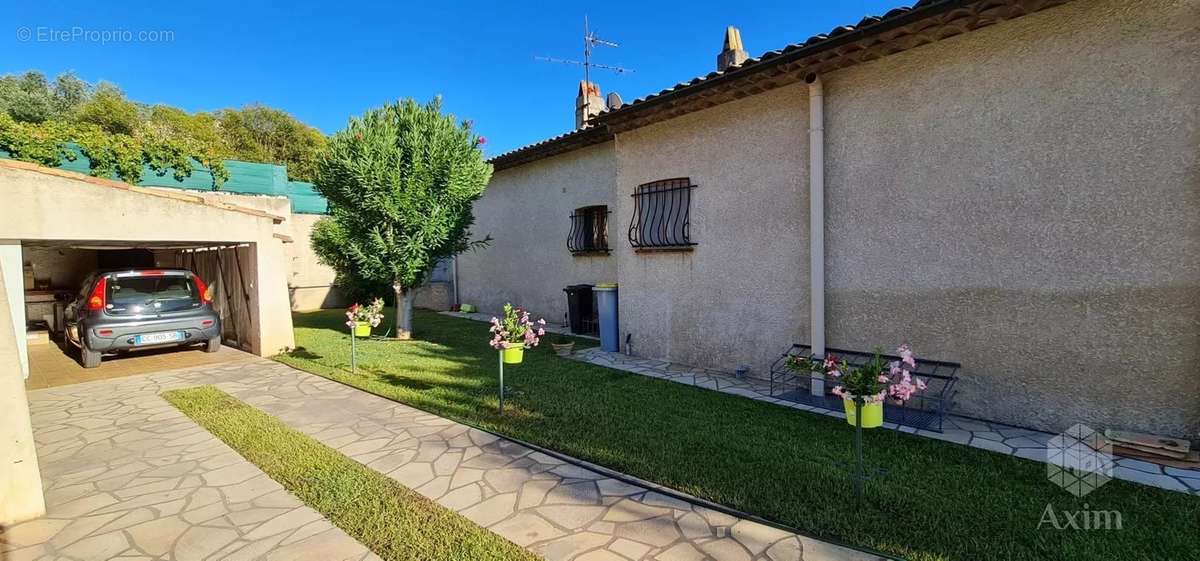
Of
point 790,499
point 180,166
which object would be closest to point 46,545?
point 790,499

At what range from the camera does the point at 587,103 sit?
43.4 feet

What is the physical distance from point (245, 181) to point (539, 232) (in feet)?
35.8

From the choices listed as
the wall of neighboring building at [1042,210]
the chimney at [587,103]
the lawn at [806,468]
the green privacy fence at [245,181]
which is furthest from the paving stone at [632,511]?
the green privacy fence at [245,181]

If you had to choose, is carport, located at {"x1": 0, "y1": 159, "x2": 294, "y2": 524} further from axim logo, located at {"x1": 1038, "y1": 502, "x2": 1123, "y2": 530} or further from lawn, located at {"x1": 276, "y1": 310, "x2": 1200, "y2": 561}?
axim logo, located at {"x1": 1038, "y1": 502, "x2": 1123, "y2": 530}

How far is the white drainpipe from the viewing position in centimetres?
589

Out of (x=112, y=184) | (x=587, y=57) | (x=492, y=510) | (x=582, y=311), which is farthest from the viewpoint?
(x=587, y=57)

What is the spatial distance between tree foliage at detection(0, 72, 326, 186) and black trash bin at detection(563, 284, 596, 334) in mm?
6137

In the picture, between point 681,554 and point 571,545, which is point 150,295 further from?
point 681,554

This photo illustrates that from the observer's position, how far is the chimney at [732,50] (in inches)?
335

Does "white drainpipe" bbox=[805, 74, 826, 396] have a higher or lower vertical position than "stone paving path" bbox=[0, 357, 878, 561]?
higher

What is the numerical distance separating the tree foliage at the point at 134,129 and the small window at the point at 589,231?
5.66m

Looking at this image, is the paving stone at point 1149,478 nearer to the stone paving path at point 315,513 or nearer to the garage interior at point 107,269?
the stone paving path at point 315,513

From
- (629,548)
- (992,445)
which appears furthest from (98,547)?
(992,445)

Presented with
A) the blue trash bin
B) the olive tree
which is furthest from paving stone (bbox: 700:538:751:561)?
the olive tree
